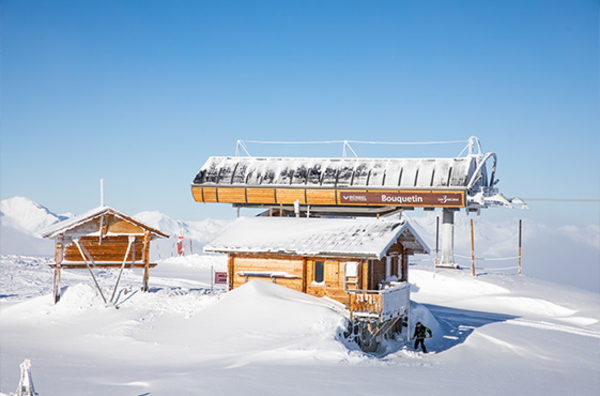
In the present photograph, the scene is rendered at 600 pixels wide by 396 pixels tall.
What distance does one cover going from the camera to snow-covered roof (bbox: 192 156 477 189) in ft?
143

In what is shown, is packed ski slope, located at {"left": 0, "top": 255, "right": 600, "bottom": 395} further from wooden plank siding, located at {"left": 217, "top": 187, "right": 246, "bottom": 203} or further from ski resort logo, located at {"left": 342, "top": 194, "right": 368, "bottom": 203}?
wooden plank siding, located at {"left": 217, "top": 187, "right": 246, "bottom": 203}

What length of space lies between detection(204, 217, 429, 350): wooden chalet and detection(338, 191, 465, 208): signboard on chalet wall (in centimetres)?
1396

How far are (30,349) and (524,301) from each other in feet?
103

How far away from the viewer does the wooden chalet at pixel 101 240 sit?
26.8 m

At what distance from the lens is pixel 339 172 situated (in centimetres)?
4522

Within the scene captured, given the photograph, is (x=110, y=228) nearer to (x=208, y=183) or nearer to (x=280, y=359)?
(x=280, y=359)

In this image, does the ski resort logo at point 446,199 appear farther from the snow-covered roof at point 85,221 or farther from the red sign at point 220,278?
the snow-covered roof at point 85,221

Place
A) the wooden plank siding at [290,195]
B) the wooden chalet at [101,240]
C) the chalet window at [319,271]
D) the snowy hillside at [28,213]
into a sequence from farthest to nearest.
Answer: the snowy hillside at [28,213]
the wooden plank siding at [290,195]
the wooden chalet at [101,240]
the chalet window at [319,271]

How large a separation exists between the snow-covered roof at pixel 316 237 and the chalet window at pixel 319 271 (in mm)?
940

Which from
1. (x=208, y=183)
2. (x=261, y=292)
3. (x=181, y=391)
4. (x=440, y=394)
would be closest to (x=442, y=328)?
(x=261, y=292)

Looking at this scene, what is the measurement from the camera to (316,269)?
26.6m

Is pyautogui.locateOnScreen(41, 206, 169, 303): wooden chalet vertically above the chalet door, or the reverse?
pyautogui.locateOnScreen(41, 206, 169, 303): wooden chalet

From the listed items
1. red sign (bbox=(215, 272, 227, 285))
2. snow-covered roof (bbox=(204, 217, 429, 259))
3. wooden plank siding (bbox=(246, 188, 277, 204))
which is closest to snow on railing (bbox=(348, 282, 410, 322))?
snow-covered roof (bbox=(204, 217, 429, 259))

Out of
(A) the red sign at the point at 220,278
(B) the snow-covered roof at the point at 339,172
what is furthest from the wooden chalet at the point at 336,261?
(B) the snow-covered roof at the point at 339,172
